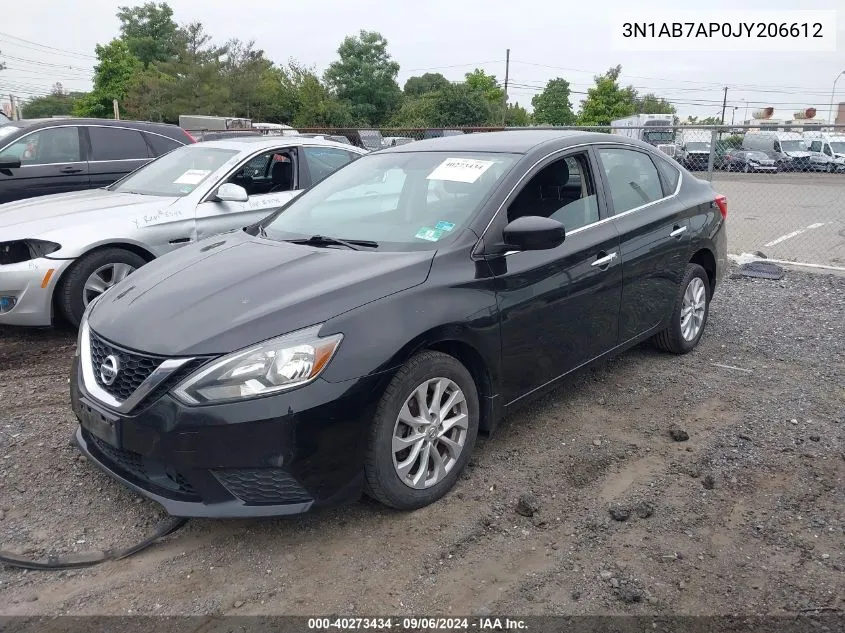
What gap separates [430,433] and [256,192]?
4.00m

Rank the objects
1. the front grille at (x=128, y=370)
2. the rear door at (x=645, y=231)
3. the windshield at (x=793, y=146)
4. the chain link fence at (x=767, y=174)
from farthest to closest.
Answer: the windshield at (x=793, y=146) < the chain link fence at (x=767, y=174) < the rear door at (x=645, y=231) < the front grille at (x=128, y=370)

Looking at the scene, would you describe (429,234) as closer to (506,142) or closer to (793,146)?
(506,142)

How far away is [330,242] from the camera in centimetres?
361

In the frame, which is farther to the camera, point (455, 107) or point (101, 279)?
point (455, 107)

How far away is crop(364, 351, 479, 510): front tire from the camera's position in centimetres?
289

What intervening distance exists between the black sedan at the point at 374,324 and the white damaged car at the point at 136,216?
187 cm

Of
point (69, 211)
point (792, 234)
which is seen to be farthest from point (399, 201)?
point (792, 234)

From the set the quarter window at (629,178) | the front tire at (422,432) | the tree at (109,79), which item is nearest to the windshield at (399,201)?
the front tire at (422,432)

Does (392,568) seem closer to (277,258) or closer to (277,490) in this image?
(277,490)

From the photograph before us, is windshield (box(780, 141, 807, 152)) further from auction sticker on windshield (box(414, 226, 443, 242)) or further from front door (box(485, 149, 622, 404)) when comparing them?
auction sticker on windshield (box(414, 226, 443, 242))

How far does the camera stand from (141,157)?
317 inches

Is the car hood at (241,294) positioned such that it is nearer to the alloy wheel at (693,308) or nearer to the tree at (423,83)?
the alloy wheel at (693,308)

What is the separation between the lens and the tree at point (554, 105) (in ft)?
256

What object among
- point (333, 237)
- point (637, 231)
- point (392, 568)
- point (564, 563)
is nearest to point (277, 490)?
point (392, 568)
